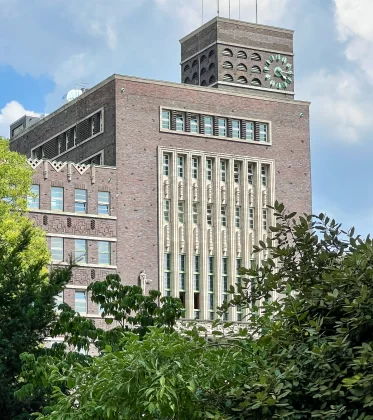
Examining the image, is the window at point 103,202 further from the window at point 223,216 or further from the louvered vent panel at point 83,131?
the window at point 223,216

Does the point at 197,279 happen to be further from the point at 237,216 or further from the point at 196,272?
the point at 237,216

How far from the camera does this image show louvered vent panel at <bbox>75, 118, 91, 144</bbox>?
7588cm

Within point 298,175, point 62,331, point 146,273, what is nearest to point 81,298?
point 146,273

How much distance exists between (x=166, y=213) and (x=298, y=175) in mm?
10043

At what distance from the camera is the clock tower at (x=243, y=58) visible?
80688mm

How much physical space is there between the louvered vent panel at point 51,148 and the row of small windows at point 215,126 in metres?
9.04

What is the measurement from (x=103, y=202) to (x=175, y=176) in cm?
503

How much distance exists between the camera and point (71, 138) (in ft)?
256

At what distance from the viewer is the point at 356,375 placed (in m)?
14.6

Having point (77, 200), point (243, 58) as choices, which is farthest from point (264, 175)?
point (77, 200)

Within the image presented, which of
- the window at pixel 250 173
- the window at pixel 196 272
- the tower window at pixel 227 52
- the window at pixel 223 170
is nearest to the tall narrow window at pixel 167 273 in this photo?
the window at pixel 196 272

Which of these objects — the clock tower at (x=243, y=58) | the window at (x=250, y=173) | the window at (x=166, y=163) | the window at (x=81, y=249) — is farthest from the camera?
the clock tower at (x=243, y=58)

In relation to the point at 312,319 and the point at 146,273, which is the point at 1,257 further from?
the point at 146,273

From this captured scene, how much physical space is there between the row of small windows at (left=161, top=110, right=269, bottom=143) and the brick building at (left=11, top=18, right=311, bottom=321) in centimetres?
6
